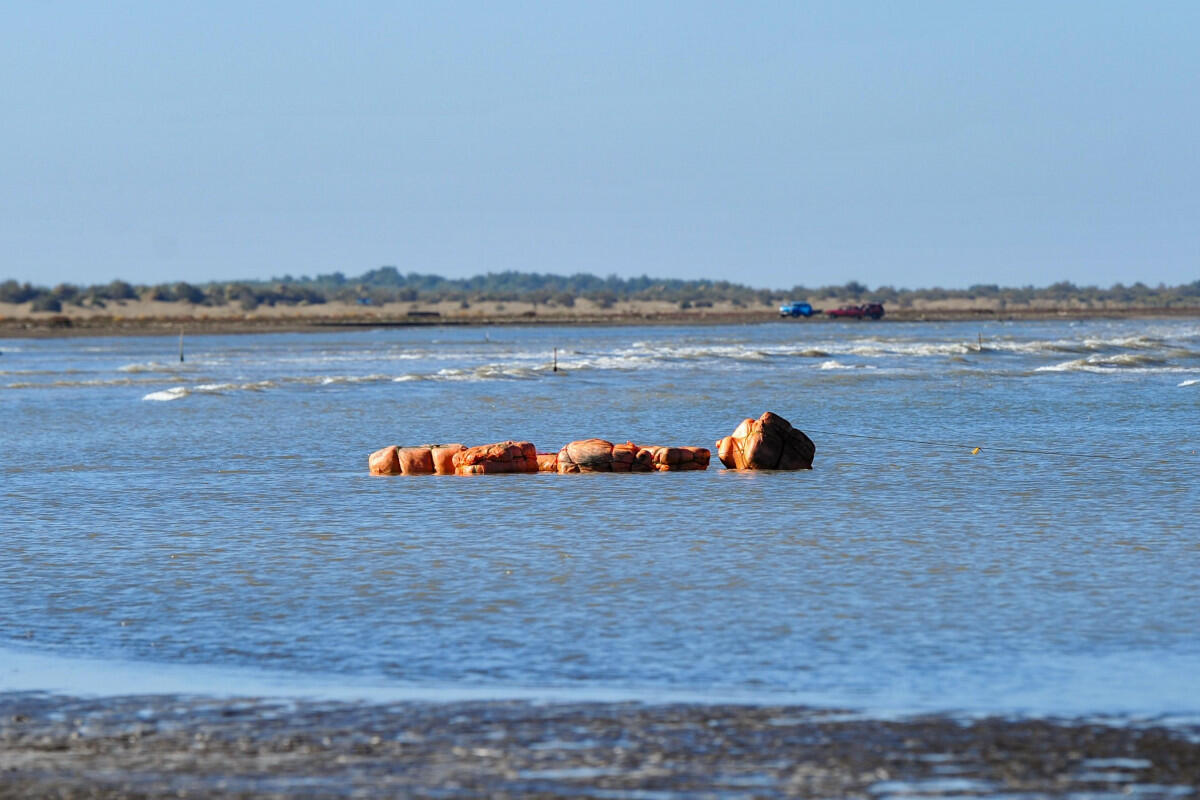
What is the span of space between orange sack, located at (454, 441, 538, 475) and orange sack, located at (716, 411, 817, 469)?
3126 mm

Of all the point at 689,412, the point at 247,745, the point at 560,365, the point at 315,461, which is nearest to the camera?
the point at 247,745

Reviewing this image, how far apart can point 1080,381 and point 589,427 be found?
22731mm

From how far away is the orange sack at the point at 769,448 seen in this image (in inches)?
910

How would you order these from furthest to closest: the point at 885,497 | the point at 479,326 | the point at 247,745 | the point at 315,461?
the point at 479,326 → the point at 315,461 → the point at 885,497 → the point at 247,745

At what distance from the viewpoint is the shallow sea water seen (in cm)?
1018

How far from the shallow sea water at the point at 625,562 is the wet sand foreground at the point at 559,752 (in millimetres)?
525

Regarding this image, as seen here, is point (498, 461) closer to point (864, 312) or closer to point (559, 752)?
point (559, 752)

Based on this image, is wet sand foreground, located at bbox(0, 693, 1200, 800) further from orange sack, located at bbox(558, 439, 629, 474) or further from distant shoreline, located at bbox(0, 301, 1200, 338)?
distant shoreline, located at bbox(0, 301, 1200, 338)

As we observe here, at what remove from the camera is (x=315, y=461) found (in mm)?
25391

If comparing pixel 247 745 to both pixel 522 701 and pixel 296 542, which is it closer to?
pixel 522 701

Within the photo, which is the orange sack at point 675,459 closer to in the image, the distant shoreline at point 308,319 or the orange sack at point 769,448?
the orange sack at point 769,448

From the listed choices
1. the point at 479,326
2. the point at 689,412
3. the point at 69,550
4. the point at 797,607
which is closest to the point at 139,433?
the point at 689,412

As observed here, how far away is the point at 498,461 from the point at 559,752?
15030 millimetres

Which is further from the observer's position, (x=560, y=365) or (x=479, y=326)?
(x=479, y=326)
